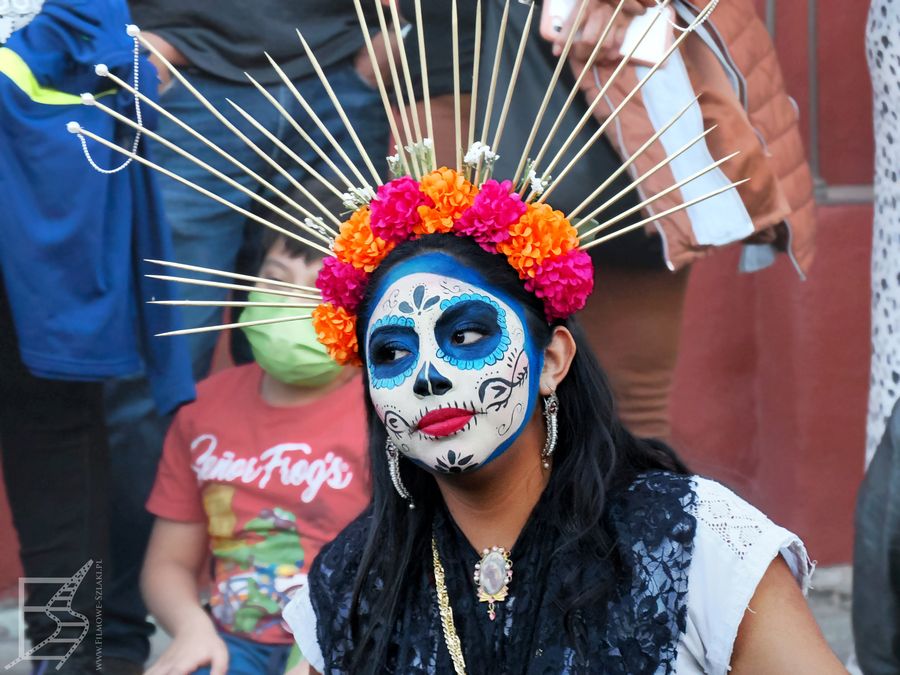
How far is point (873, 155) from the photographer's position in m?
4.05

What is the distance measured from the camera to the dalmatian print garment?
3742 millimetres

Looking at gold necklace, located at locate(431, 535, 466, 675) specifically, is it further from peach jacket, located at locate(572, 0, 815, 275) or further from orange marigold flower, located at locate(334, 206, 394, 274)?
peach jacket, located at locate(572, 0, 815, 275)

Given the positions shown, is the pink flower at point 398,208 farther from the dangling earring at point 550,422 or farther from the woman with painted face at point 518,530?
the dangling earring at point 550,422

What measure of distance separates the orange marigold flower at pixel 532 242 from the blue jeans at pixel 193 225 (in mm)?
1494

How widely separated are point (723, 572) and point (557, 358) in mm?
480

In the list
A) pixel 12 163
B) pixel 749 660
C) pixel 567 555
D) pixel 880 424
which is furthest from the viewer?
pixel 880 424

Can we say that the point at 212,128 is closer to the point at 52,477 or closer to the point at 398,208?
the point at 52,477

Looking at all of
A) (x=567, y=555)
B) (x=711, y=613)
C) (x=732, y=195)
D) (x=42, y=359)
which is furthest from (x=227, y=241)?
(x=711, y=613)

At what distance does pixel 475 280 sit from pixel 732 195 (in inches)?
73.5

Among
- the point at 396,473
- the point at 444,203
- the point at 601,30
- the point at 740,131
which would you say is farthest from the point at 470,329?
the point at 740,131

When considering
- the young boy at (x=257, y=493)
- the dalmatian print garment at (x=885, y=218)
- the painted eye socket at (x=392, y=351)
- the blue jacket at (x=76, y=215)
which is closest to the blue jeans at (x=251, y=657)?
the young boy at (x=257, y=493)

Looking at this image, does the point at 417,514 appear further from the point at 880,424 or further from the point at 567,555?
the point at 880,424

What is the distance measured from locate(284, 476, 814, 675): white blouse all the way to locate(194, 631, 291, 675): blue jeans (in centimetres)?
170

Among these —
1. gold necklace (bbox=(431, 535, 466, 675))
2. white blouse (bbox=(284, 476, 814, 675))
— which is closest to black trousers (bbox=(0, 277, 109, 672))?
gold necklace (bbox=(431, 535, 466, 675))
